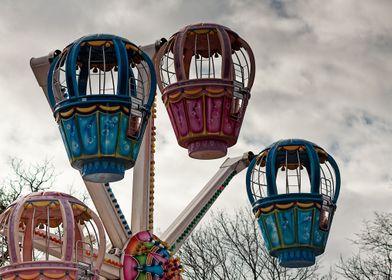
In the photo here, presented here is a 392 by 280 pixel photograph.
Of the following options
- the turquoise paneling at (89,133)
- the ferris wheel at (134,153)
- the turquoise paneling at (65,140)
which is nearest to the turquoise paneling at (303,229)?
the ferris wheel at (134,153)

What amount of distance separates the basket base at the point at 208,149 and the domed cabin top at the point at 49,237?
1.87m

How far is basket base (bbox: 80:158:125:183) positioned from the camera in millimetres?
14539

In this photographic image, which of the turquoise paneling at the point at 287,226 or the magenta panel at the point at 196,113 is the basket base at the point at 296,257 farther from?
the magenta panel at the point at 196,113

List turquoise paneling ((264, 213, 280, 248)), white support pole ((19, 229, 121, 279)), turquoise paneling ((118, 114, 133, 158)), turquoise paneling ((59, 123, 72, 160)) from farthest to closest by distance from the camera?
white support pole ((19, 229, 121, 279)) → turquoise paneling ((264, 213, 280, 248)) → turquoise paneling ((59, 123, 72, 160)) → turquoise paneling ((118, 114, 133, 158))

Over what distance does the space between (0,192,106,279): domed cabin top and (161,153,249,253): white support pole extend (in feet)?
6.56

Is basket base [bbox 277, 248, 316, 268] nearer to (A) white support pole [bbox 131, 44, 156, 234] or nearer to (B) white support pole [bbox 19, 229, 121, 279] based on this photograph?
(B) white support pole [bbox 19, 229, 121, 279]

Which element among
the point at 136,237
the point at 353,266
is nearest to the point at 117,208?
the point at 136,237

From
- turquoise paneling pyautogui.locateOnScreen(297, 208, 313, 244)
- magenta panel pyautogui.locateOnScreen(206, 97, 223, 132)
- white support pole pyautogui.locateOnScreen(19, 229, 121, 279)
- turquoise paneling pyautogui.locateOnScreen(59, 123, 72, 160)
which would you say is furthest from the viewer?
white support pole pyautogui.locateOnScreen(19, 229, 121, 279)

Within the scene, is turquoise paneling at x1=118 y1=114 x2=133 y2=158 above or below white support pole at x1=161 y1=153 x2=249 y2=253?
below

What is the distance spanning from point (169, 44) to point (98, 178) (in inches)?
92.7

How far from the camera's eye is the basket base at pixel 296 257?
16.7 meters

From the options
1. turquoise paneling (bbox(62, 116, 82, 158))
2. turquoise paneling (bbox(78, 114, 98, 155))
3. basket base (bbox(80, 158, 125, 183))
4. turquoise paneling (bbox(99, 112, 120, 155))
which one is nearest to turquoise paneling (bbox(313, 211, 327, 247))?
basket base (bbox(80, 158, 125, 183))

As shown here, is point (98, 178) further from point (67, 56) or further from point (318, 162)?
point (318, 162)

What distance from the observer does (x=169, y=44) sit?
52.6ft
